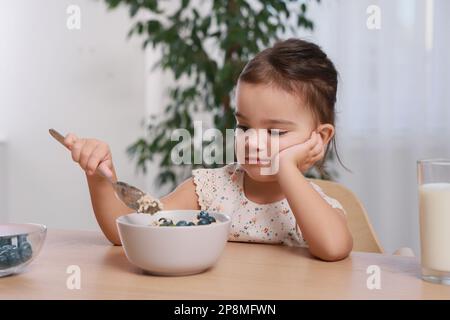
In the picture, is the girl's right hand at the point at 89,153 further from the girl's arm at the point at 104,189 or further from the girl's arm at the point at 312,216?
the girl's arm at the point at 312,216

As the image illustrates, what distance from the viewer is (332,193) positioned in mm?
1332

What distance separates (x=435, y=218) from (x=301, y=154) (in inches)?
10.9

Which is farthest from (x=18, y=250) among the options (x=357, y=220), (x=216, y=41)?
(x=216, y=41)

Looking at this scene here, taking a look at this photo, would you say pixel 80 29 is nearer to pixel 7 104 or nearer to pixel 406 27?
pixel 7 104

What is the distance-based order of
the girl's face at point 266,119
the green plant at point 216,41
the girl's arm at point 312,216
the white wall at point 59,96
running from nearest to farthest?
the girl's arm at point 312,216, the girl's face at point 266,119, the green plant at point 216,41, the white wall at point 59,96

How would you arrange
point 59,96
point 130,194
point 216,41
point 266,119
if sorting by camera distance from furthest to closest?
point 59,96
point 216,41
point 266,119
point 130,194

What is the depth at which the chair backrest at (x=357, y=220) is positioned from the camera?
1260 mm

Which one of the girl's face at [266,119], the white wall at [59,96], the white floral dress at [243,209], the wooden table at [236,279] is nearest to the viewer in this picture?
the wooden table at [236,279]

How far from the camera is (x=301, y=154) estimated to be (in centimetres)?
104

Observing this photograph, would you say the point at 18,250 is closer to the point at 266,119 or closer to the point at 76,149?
the point at 76,149

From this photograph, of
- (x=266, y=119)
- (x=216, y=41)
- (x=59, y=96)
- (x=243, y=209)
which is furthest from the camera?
(x=59, y=96)

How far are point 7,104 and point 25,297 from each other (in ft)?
8.25

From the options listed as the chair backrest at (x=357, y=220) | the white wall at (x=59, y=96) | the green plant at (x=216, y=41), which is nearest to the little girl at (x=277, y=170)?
the chair backrest at (x=357, y=220)

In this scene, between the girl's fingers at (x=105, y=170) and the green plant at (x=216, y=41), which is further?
the green plant at (x=216, y=41)
